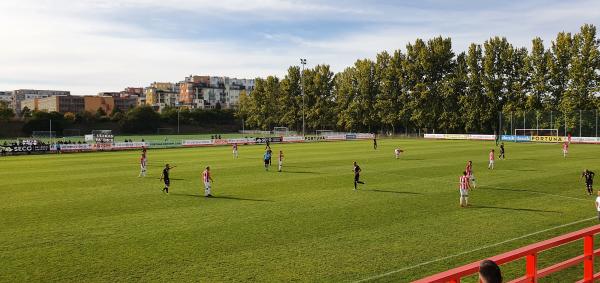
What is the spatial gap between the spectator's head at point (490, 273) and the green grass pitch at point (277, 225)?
268 inches

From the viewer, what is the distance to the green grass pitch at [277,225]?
1205 centimetres

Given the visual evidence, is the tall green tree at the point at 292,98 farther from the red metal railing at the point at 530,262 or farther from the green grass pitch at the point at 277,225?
the red metal railing at the point at 530,262

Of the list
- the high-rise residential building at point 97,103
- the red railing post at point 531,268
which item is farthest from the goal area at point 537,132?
the high-rise residential building at point 97,103

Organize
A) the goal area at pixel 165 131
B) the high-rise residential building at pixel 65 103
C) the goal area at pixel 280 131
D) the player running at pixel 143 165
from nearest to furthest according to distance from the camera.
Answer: the player running at pixel 143 165, the goal area at pixel 280 131, the goal area at pixel 165 131, the high-rise residential building at pixel 65 103

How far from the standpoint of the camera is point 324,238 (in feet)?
49.1

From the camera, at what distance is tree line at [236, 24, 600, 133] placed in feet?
253

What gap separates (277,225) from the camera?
660 inches

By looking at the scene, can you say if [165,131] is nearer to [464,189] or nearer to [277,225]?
[464,189]

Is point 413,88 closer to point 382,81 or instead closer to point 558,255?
point 382,81

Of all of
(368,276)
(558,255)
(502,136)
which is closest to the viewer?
(368,276)

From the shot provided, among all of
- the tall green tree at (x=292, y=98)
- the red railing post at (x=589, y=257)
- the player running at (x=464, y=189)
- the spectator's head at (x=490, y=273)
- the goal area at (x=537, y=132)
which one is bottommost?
the player running at (x=464, y=189)

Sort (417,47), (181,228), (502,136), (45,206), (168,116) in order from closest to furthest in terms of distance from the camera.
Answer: (181,228) → (45,206) → (502,136) → (417,47) → (168,116)

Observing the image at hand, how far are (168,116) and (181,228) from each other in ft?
402

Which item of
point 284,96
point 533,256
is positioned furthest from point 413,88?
point 533,256
